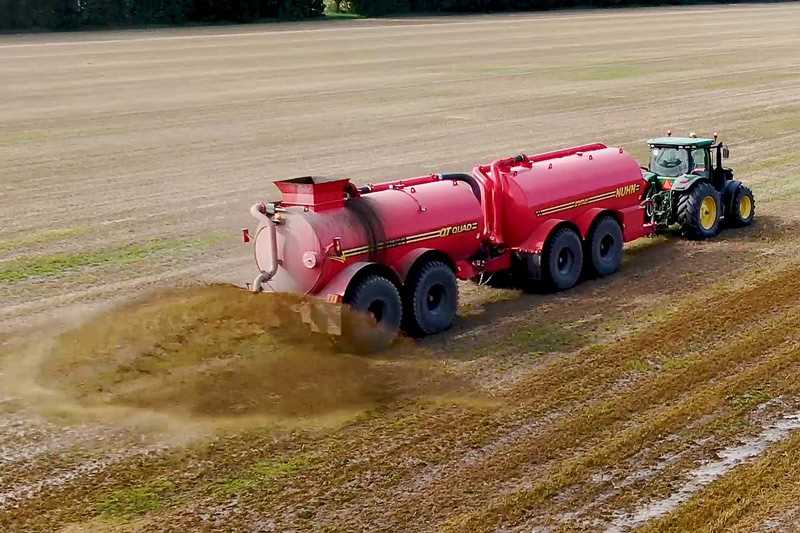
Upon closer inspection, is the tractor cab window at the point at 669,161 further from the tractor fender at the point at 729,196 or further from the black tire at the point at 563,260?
the black tire at the point at 563,260

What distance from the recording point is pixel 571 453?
998 centimetres

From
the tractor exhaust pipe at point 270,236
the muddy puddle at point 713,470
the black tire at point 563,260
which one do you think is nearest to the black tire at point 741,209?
the black tire at point 563,260

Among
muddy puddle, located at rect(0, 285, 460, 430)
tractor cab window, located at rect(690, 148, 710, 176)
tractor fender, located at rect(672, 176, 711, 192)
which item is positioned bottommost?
muddy puddle, located at rect(0, 285, 460, 430)

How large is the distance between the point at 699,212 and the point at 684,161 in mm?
1014

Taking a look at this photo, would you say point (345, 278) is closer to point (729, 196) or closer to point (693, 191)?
point (693, 191)

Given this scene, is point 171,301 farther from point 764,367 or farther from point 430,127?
point 430,127

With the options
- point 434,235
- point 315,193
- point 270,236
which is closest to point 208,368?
point 270,236

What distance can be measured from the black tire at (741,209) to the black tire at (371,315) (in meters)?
7.93

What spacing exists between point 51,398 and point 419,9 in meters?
91.7

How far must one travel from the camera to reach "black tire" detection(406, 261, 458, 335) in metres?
13.2

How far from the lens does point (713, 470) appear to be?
9.53m

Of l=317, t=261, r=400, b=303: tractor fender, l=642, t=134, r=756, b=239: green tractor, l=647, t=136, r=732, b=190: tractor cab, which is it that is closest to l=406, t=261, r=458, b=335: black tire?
l=317, t=261, r=400, b=303: tractor fender

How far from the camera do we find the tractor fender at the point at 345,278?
487 inches

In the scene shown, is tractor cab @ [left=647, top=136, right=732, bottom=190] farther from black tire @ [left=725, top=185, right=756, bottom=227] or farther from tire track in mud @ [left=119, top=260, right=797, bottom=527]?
tire track in mud @ [left=119, top=260, right=797, bottom=527]
